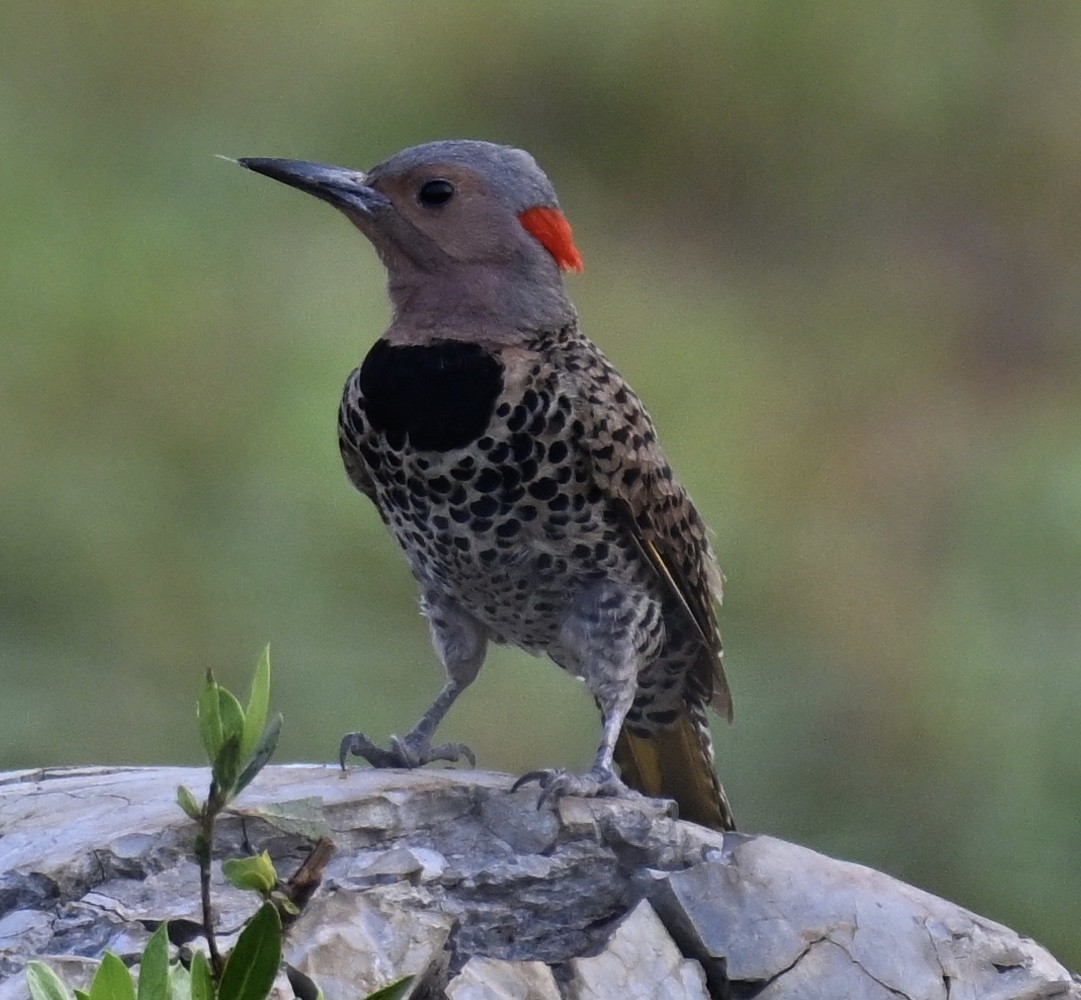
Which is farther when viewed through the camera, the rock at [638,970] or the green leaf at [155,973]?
the rock at [638,970]

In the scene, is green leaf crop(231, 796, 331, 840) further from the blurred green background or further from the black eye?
the blurred green background

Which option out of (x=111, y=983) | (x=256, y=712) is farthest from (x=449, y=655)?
(x=111, y=983)

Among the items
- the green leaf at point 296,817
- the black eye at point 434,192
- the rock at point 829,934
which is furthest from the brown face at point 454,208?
the green leaf at point 296,817

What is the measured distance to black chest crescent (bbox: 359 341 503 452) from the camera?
11.2 ft

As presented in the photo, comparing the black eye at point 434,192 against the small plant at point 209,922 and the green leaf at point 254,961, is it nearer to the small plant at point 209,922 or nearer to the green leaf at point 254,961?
the small plant at point 209,922

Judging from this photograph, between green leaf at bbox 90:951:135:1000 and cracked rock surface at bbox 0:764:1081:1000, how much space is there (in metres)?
0.54

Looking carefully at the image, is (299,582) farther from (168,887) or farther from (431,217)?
(168,887)

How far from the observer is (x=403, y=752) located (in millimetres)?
3525

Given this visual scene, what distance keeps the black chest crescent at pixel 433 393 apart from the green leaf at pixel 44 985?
163 centimetres

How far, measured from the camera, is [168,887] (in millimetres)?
2670

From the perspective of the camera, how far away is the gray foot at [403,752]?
3508 millimetres

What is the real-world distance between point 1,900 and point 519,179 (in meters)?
1.66

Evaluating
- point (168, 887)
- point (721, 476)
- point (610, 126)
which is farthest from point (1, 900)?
point (610, 126)

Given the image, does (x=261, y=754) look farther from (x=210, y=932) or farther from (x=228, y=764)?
(x=210, y=932)
